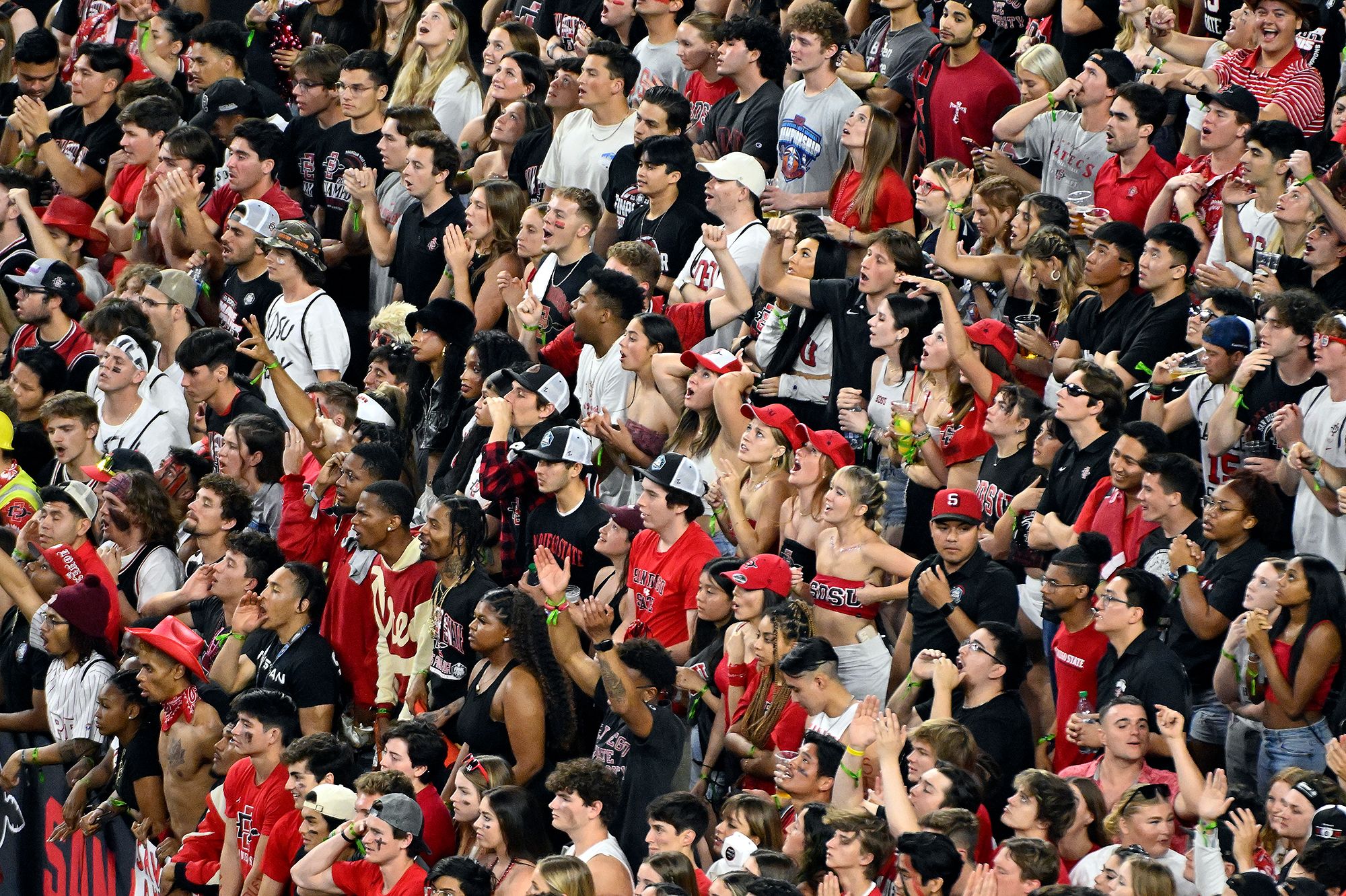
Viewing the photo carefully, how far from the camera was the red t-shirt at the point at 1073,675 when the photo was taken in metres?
8.04

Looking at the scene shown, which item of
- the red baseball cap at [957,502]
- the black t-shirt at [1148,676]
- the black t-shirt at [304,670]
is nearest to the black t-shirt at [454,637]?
the black t-shirt at [304,670]

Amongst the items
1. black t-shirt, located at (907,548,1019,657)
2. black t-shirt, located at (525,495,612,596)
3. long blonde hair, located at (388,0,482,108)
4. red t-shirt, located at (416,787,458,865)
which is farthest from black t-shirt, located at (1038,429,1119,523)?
long blonde hair, located at (388,0,482,108)

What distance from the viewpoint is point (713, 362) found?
9.59 meters

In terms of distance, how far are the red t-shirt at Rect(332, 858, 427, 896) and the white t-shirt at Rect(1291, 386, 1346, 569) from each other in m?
3.63

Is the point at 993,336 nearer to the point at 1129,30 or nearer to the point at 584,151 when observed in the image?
the point at 1129,30

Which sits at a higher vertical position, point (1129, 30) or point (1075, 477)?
point (1129, 30)

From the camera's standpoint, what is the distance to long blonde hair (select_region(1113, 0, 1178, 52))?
11.5 metres

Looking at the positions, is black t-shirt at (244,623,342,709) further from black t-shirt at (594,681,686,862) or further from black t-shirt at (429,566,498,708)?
black t-shirt at (594,681,686,862)

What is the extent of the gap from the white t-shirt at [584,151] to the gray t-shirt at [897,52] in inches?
55.6

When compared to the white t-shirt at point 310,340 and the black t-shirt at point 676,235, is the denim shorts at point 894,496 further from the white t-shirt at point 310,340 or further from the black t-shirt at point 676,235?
the white t-shirt at point 310,340

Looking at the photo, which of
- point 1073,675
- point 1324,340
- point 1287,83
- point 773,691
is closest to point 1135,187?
point 1287,83

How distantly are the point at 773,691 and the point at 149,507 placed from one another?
11.5 feet

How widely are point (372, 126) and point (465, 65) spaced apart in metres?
0.98

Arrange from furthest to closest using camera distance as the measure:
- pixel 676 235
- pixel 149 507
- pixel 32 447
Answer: pixel 32 447, pixel 676 235, pixel 149 507
